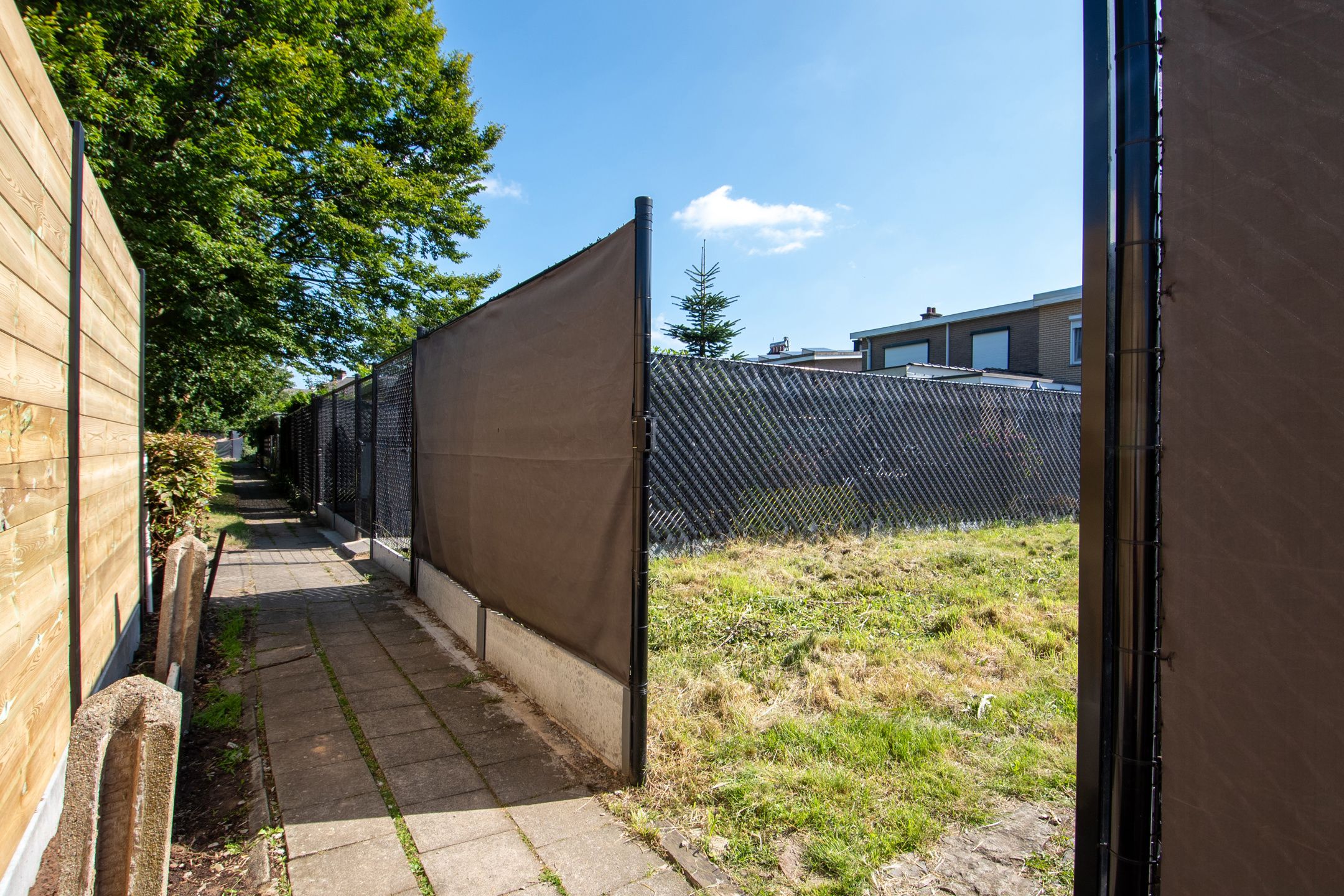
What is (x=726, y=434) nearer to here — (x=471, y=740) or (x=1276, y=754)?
(x=471, y=740)

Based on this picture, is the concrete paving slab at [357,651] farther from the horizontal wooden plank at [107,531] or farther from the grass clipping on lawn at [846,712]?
the grass clipping on lawn at [846,712]

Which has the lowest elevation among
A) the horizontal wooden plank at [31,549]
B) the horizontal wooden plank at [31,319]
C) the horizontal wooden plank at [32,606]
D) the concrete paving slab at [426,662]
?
the concrete paving slab at [426,662]

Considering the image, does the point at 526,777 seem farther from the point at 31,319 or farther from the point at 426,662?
the point at 31,319

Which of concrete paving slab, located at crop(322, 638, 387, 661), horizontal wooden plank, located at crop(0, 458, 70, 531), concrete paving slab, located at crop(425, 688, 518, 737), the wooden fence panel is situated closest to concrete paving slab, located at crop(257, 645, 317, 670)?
concrete paving slab, located at crop(322, 638, 387, 661)

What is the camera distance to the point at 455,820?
2277 mm

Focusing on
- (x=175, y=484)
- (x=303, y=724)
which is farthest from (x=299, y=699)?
(x=175, y=484)

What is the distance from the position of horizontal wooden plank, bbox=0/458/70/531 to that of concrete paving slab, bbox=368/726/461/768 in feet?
4.71

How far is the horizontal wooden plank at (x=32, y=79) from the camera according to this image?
176 cm

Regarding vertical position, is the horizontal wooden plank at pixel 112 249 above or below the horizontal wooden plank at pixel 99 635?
above

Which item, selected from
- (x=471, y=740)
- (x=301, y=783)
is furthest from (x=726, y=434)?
(x=301, y=783)

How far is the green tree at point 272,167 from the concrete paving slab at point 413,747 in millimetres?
7084

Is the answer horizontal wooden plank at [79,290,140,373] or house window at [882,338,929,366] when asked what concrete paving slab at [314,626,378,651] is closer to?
horizontal wooden plank at [79,290,140,373]

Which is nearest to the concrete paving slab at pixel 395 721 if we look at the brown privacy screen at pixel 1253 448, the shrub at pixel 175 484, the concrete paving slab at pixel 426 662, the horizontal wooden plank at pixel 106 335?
the concrete paving slab at pixel 426 662

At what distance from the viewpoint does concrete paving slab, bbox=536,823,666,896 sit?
1943 mm
